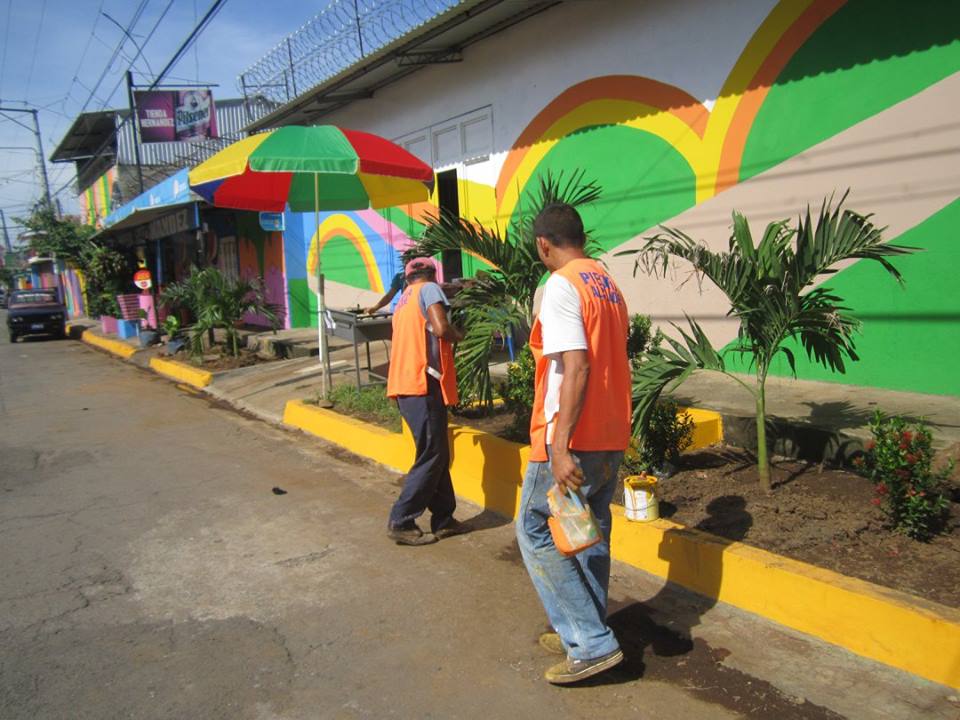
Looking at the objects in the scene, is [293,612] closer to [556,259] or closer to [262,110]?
[556,259]

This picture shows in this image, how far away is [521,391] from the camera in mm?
5781

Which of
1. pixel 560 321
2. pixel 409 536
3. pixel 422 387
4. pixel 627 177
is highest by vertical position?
pixel 627 177

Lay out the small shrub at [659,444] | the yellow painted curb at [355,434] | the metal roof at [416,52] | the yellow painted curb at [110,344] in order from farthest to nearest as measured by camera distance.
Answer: the yellow painted curb at [110,344] < the metal roof at [416,52] < the yellow painted curb at [355,434] < the small shrub at [659,444]

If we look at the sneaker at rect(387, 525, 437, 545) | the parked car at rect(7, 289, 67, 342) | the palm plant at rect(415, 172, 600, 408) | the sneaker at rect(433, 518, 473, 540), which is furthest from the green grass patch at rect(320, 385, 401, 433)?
the parked car at rect(7, 289, 67, 342)

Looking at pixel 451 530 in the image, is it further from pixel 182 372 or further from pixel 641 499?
pixel 182 372

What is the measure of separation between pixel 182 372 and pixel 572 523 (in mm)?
11605

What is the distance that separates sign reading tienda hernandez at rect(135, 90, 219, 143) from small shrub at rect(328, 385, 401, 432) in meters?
15.6

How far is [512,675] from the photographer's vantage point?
318cm

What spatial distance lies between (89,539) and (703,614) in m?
3.95

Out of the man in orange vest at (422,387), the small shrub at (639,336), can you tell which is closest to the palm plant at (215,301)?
the small shrub at (639,336)

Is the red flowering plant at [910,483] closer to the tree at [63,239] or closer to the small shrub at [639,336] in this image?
the small shrub at [639,336]

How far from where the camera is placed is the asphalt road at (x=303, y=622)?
9.87 feet

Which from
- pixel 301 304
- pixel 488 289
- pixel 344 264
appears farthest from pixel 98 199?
pixel 488 289

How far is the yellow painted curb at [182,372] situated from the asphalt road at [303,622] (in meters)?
5.67
